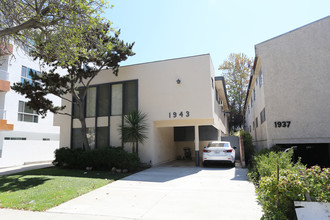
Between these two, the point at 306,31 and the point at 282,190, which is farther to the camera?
the point at 306,31

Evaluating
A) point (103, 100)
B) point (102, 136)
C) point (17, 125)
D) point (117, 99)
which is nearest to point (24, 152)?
point (17, 125)

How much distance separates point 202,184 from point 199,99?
17.0 ft

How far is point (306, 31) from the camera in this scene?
11.1 m

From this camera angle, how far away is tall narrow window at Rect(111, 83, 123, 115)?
44.7 feet

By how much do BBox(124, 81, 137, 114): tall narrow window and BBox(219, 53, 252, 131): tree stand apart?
77.5 ft

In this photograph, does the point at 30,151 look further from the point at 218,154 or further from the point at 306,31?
the point at 306,31

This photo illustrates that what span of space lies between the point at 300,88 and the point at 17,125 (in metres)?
19.2

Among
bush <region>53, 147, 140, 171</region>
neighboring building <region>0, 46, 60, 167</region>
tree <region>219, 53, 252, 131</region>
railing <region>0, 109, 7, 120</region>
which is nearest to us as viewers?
bush <region>53, 147, 140, 171</region>

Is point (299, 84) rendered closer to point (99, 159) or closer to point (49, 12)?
point (99, 159)

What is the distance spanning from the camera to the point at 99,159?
36.8 feet

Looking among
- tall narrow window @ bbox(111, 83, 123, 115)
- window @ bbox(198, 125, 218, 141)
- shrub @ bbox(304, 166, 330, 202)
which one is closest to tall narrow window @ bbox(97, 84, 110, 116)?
tall narrow window @ bbox(111, 83, 123, 115)

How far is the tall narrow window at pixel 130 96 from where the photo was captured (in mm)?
13305

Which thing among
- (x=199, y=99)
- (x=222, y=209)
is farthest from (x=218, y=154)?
(x=222, y=209)

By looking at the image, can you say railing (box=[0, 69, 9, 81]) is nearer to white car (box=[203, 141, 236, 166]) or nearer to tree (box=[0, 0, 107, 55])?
tree (box=[0, 0, 107, 55])
